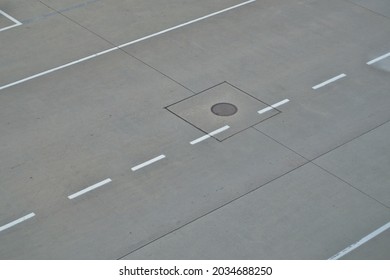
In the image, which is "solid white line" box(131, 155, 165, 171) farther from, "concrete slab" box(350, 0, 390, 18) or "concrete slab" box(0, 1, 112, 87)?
"concrete slab" box(350, 0, 390, 18)

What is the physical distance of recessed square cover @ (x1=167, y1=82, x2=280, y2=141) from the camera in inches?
746

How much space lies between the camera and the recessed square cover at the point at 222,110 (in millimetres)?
18953

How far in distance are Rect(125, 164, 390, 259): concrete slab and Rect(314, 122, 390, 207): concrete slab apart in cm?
32

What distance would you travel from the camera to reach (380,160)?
1794 centimetres

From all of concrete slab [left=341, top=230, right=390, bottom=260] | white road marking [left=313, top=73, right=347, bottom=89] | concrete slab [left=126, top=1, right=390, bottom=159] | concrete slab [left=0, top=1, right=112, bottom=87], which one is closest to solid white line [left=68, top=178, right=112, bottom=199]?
concrete slab [left=126, top=1, right=390, bottom=159]

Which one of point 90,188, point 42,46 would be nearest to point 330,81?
point 90,188

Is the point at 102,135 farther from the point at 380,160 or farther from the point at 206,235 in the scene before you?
the point at 380,160

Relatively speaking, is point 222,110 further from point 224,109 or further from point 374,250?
point 374,250

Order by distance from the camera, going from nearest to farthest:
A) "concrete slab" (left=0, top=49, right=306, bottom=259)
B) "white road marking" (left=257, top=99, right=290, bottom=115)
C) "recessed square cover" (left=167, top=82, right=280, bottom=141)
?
"concrete slab" (left=0, top=49, right=306, bottom=259) < "recessed square cover" (left=167, top=82, right=280, bottom=141) < "white road marking" (left=257, top=99, right=290, bottom=115)

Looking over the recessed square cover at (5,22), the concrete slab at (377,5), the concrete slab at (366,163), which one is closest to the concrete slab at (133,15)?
the recessed square cover at (5,22)

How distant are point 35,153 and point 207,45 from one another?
6.78 m

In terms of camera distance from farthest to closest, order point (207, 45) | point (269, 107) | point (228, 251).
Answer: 1. point (207, 45)
2. point (269, 107)
3. point (228, 251)

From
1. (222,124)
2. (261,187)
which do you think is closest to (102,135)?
(222,124)

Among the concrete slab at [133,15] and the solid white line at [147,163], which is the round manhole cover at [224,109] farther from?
the concrete slab at [133,15]
